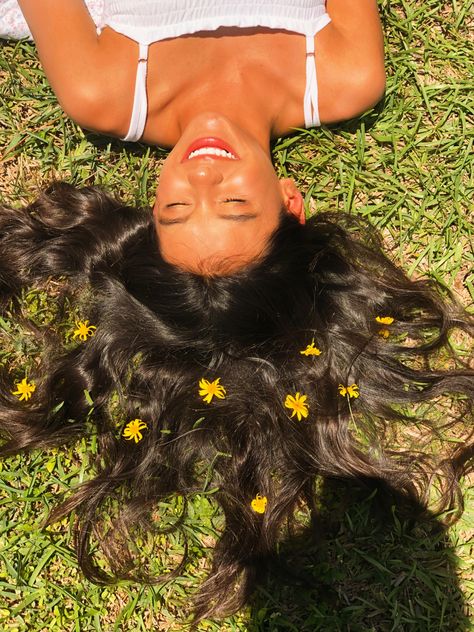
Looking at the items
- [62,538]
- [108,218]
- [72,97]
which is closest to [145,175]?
[108,218]

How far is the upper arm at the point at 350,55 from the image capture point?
2.85m

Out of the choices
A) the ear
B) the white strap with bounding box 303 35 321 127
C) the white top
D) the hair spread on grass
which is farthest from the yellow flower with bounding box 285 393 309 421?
the white top

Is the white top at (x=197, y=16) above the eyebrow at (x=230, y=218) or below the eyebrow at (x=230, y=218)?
above

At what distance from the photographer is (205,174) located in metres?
2.38

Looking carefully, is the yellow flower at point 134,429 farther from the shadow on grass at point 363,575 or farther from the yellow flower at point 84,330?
the shadow on grass at point 363,575

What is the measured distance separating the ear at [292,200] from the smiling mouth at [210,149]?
0.30 m

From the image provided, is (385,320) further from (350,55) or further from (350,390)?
(350,55)

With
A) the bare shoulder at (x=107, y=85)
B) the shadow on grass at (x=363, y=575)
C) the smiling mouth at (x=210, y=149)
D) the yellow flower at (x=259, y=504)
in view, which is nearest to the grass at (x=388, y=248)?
the shadow on grass at (x=363, y=575)

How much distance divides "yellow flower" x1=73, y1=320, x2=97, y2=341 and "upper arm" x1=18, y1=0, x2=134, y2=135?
0.93 metres

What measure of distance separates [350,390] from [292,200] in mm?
867

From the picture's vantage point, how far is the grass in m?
2.89

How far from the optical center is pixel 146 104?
284 centimetres

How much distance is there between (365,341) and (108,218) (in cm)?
132

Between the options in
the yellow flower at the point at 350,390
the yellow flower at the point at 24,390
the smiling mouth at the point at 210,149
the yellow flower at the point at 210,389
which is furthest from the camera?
the yellow flower at the point at 24,390
